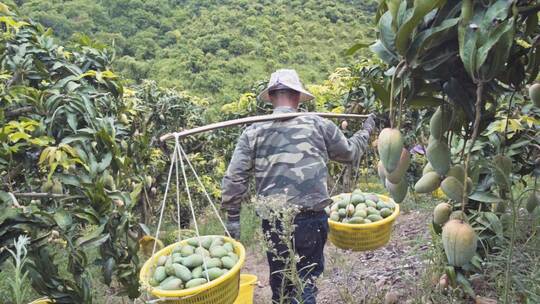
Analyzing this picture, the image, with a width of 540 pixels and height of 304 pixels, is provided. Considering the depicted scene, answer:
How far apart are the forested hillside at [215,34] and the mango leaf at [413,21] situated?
2087cm

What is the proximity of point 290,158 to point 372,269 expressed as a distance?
4.56ft

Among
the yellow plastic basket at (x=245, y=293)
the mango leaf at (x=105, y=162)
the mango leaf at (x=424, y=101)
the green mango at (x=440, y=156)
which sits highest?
the mango leaf at (x=424, y=101)

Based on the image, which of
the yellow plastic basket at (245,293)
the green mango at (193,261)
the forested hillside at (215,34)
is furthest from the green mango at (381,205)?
the forested hillside at (215,34)

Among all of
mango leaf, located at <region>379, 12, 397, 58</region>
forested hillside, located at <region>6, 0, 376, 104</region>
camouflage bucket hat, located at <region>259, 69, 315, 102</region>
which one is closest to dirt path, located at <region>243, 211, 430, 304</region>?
camouflage bucket hat, located at <region>259, 69, 315, 102</region>

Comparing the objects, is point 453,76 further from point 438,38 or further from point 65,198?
point 65,198

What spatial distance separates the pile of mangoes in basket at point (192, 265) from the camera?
83.4 inches

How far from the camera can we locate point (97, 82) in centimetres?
244

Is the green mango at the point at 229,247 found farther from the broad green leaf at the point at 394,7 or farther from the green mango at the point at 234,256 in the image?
the broad green leaf at the point at 394,7

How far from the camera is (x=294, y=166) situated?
2756 mm

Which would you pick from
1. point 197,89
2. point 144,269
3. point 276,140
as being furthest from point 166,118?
point 197,89

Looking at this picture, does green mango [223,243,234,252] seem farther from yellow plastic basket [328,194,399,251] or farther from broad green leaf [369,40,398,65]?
broad green leaf [369,40,398,65]

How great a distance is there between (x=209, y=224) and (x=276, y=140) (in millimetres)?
3194

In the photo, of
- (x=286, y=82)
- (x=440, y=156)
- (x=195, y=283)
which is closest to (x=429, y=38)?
(x=440, y=156)

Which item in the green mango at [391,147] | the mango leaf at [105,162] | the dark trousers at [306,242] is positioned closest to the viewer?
the green mango at [391,147]
